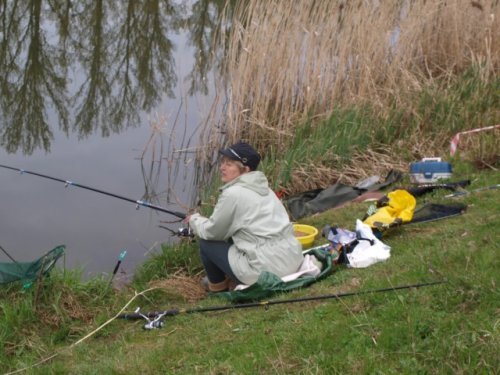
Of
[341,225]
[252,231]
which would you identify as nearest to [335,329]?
[252,231]

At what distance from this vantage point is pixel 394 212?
14.5ft

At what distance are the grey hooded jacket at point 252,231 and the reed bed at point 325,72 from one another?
8.87ft

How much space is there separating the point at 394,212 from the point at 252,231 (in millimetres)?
1114

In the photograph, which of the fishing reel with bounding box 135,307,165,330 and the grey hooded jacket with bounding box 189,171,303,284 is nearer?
the fishing reel with bounding box 135,307,165,330

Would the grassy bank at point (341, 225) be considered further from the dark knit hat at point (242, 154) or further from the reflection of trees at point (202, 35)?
the dark knit hat at point (242, 154)

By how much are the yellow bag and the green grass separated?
11 cm

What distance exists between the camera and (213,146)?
270 inches

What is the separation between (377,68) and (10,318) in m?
4.48

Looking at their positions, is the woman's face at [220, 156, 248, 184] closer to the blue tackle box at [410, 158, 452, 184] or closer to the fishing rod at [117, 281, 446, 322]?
the fishing rod at [117, 281, 446, 322]

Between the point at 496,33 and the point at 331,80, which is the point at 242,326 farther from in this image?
the point at 496,33

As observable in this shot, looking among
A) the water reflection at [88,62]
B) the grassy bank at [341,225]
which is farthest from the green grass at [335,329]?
the water reflection at [88,62]

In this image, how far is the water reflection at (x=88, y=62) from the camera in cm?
804

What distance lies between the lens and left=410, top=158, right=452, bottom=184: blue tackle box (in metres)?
5.45

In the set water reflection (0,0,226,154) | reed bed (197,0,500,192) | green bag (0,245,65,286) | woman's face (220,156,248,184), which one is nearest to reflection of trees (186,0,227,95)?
water reflection (0,0,226,154)
